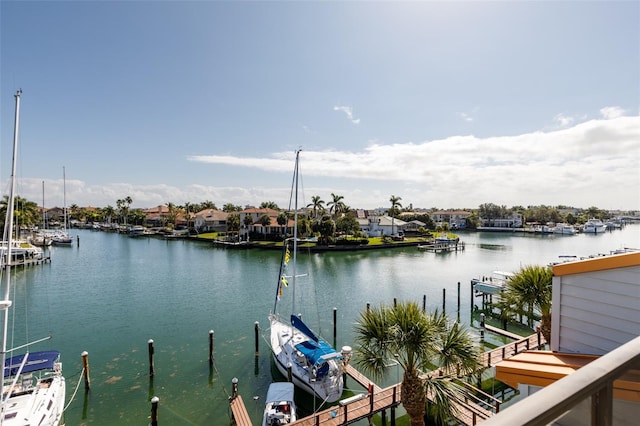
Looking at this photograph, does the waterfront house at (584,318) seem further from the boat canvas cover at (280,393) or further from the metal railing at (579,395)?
the boat canvas cover at (280,393)

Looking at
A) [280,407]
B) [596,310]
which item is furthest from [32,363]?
[596,310]

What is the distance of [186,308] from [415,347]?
21971 millimetres

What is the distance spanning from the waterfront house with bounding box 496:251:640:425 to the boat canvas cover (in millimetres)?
7924

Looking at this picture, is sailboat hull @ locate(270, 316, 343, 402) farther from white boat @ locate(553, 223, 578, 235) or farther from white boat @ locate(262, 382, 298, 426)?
white boat @ locate(553, 223, 578, 235)

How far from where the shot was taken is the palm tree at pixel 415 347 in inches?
341

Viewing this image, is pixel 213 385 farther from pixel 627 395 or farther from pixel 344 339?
pixel 627 395

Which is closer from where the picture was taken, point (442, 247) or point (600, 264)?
point (600, 264)

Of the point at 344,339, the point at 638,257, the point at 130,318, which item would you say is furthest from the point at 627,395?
the point at 130,318

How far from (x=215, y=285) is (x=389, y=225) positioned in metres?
53.8

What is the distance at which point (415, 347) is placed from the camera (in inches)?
340

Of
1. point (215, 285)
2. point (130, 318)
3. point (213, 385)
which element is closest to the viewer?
point (213, 385)

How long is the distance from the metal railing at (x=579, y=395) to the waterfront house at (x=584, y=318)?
16.5ft

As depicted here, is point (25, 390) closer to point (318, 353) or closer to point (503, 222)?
point (318, 353)

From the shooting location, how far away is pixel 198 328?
21.5 metres
